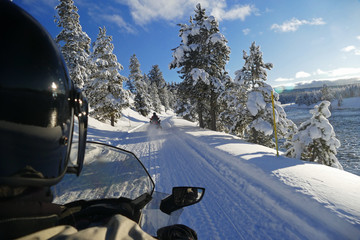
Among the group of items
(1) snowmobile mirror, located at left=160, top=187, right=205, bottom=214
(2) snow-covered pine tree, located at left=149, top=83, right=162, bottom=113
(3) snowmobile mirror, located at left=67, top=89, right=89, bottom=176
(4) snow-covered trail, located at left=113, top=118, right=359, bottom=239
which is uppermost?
(2) snow-covered pine tree, located at left=149, top=83, right=162, bottom=113

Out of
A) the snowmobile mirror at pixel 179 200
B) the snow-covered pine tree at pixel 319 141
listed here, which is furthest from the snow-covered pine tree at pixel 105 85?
the snowmobile mirror at pixel 179 200

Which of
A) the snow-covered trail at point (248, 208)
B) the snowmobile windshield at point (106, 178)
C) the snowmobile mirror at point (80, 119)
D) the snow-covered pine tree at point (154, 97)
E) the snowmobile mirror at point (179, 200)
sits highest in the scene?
the snow-covered pine tree at point (154, 97)

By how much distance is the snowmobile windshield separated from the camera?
1511 mm

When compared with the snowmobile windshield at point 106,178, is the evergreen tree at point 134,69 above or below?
above

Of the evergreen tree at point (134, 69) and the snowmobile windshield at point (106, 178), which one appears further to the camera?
the evergreen tree at point (134, 69)

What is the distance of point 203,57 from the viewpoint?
623 inches

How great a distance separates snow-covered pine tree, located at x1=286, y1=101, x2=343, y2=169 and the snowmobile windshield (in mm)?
11016

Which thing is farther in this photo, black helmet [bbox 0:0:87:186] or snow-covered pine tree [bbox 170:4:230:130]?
snow-covered pine tree [bbox 170:4:230:130]

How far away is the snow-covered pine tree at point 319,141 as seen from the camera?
383 inches

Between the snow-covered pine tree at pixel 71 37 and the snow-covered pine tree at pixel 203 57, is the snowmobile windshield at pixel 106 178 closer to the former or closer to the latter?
the snow-covered pine tree at pixel 203 57

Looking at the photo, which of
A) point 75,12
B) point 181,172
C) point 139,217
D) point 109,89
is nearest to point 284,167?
point 181,172

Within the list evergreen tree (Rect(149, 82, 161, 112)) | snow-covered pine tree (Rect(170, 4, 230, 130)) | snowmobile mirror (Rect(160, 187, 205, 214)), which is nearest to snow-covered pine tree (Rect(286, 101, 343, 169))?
snow-covered pine tree (Rect(170, 4, 230, 130))

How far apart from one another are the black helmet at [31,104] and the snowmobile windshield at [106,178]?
0.63m

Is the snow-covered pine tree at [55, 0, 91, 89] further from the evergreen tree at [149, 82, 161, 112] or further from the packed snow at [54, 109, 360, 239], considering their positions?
the evergreen tree at [149, 82, 161, 112]
